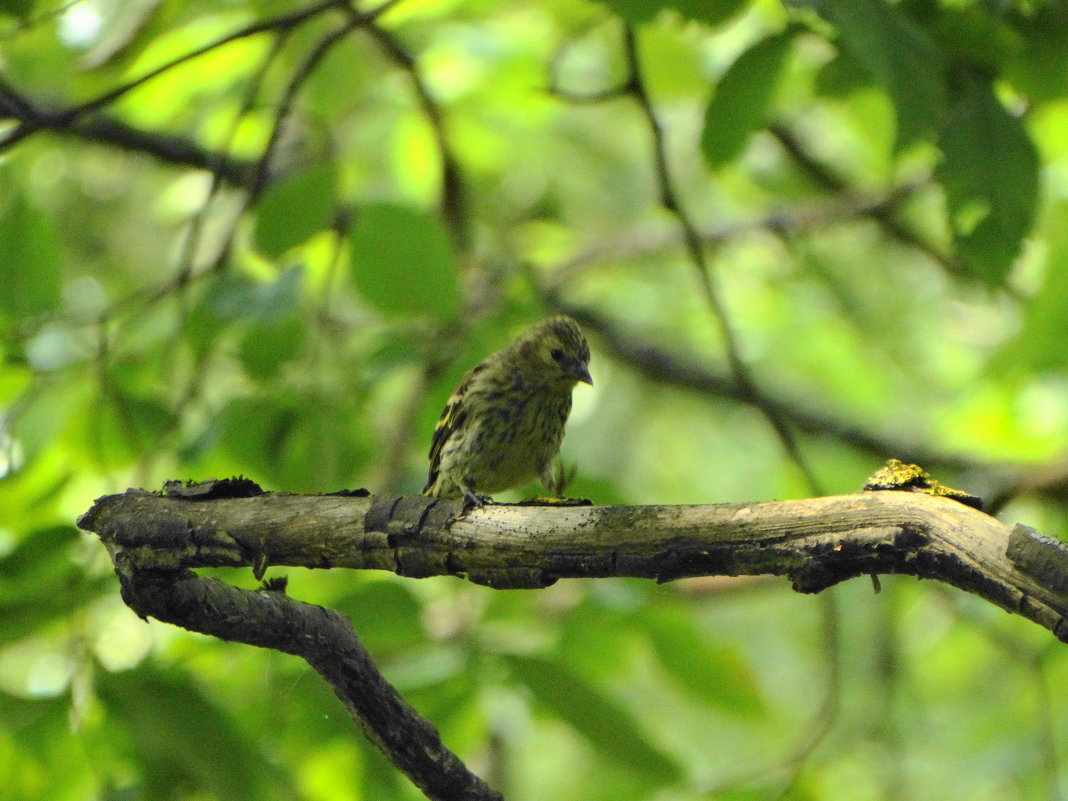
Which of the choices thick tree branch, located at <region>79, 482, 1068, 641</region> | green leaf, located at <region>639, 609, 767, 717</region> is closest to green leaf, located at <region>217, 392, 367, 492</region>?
green leaf, located at <region>639, 609, 767, 717</region>

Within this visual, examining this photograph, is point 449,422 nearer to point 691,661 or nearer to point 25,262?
point 691,661

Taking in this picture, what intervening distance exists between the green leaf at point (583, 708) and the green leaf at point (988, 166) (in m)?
1.83

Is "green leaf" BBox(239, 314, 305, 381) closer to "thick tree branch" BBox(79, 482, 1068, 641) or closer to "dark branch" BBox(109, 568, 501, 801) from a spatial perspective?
"thick tree branch" BBox(79, 482, 1068, 641)

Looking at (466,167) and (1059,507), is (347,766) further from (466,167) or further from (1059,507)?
(466,167)

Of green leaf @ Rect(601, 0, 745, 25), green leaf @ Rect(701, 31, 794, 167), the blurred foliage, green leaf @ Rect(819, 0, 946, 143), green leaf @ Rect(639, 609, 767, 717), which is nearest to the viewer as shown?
green leaf @ Rect(819, 0, 946, 143)

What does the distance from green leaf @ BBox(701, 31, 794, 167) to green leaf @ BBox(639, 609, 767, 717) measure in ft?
6.56

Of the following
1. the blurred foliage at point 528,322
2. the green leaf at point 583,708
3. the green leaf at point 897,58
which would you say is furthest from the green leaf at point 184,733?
the green leaf at point 897,58

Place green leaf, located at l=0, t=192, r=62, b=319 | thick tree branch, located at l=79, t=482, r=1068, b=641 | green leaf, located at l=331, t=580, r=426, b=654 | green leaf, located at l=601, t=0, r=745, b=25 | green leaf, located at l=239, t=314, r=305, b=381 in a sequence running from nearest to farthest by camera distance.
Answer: thick tree branch, located at l=79, t=482, r=1068, b=641, green leaf, located at l=601, t=0, r=745, b=25, green leaf, located at l=331, t=580, r=426, b=654, green leaf, located at l=0, t=192, r=62, b=319, green leaf, located at l=239, t=314, r=305, b=381

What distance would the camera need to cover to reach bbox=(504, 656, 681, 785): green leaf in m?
3.71

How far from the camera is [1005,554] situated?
2.01 meters

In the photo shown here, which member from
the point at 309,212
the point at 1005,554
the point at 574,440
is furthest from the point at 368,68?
the point at 1005,554

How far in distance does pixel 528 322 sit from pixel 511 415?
0.52 metres

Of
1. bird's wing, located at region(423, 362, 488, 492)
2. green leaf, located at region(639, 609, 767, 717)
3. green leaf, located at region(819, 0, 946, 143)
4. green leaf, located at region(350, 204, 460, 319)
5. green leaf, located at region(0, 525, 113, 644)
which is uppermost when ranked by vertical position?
green leaf, located at region(819, 0, 946, 143)

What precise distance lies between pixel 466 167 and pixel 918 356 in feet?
12.2
